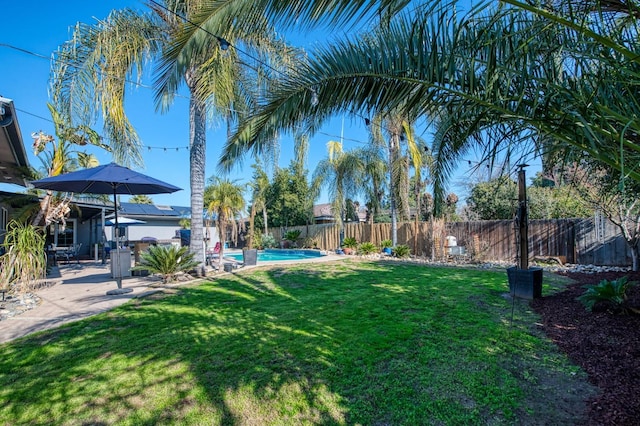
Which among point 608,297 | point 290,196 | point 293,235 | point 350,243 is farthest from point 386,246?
point 608,297

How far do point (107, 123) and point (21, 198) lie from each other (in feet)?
20.0

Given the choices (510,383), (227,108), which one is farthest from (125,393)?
(227,108)

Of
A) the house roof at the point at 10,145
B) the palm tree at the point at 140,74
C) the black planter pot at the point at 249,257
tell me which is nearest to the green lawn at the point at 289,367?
the house roof at the point at 10,145

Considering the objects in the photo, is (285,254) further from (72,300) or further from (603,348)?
(603,348)

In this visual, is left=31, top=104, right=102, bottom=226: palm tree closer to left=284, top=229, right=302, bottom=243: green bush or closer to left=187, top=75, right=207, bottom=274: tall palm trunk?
left=187, top=75, right=207, bottom=274: tall palm trunk

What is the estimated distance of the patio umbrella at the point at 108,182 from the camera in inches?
251

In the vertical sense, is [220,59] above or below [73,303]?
above

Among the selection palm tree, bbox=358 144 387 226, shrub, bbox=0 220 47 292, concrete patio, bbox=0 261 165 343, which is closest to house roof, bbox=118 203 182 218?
concrete patio, bbox=0 261 165 343

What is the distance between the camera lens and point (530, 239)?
12211mm

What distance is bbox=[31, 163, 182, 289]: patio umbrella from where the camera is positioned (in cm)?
638

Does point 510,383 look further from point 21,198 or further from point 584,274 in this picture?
point 21,198

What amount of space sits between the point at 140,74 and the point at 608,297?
10.5 metres

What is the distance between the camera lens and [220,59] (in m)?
6.39

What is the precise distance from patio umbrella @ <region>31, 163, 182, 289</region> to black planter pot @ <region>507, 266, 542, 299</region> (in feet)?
25.5
